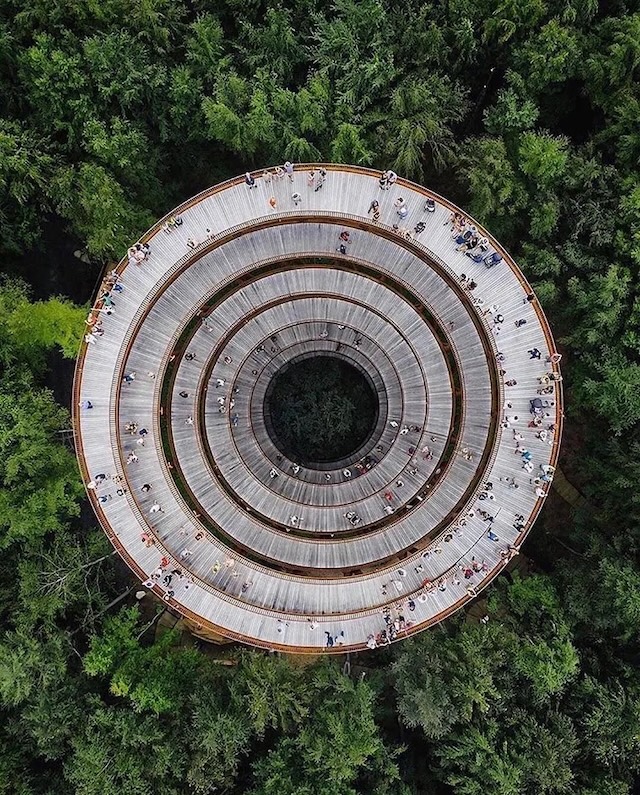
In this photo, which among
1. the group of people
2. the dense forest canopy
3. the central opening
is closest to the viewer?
the dense forest canopy

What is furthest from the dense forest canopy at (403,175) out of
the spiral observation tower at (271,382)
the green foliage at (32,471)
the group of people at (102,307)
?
the spiral observation tower at (271,382)

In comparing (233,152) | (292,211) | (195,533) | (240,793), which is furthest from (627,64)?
(240,793)

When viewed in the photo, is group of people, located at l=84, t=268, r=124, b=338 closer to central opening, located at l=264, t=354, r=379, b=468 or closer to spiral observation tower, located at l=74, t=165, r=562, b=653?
spiral observation tower, located at l=74, t=165, r=562, b=653

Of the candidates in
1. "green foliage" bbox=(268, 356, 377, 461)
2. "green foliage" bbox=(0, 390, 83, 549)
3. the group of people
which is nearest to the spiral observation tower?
the group of people

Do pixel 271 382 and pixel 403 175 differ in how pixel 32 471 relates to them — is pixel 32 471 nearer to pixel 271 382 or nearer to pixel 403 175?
pixel 271 382

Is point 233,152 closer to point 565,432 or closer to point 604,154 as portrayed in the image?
point 604,154

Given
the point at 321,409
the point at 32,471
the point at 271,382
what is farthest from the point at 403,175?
the point at 32,471
